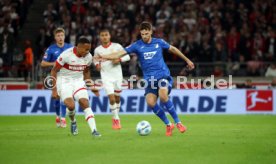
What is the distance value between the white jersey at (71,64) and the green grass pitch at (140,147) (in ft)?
4.66

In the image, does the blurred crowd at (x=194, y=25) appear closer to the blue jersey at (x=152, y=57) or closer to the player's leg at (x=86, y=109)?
the blue jersey at (x=152, y=57)

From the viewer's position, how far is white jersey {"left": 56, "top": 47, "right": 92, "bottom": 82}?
45.8ft

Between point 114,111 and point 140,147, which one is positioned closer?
point 140,147

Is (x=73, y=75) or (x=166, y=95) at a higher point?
(x=73, y=75)

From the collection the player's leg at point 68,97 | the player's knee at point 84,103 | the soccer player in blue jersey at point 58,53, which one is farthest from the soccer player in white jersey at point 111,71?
the player's knee at point 84,103

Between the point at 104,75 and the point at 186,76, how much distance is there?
7818 millimetres

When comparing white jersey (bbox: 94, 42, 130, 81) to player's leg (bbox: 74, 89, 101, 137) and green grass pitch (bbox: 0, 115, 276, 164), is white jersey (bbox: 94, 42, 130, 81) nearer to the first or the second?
green grass pitch (bbox: 0, 115, 276, 164)

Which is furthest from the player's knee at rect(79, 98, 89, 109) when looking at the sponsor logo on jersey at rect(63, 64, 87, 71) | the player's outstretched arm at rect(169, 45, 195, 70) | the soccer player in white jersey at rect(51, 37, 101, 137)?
the player's outstretched arm at rect(169, 45, 195, 70)

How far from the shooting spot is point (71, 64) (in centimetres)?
1410

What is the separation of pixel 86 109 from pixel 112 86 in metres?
4.44

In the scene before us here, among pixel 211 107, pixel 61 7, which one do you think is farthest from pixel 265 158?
pixel 61 7

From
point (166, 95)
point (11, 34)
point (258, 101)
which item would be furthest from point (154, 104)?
point (11, 34)

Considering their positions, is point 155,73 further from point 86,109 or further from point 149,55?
point 86,109

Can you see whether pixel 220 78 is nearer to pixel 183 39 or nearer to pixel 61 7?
pixel 183 39
